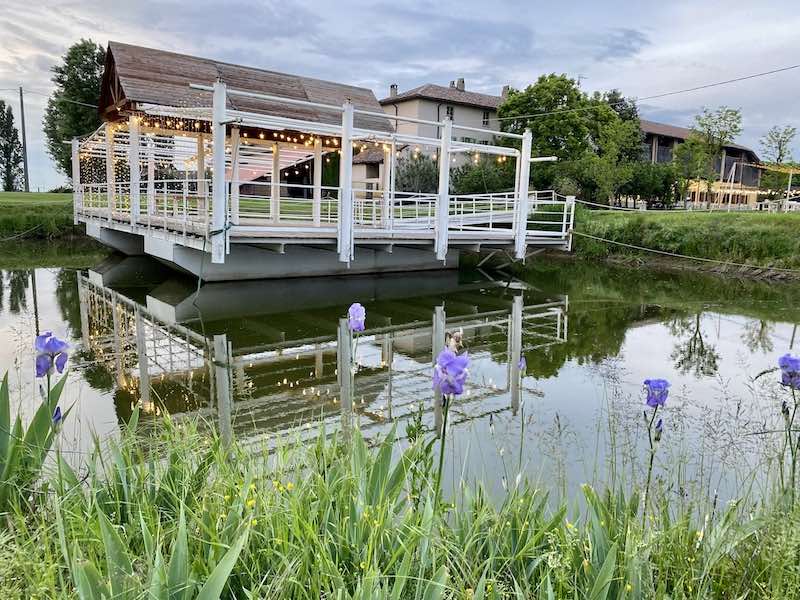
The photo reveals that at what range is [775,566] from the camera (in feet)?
6.12

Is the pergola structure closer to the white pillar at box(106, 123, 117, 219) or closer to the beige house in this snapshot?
the white pillar at box(106, 123, 117, 219)

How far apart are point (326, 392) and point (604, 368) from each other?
311cm

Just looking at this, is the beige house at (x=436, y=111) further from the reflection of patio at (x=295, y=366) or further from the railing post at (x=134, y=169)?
the reflection of patio at (x=295, y=366)

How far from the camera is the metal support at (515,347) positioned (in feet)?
17.0

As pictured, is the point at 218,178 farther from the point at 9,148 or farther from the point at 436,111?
the point at 9,148

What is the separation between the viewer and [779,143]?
28203 millimetres

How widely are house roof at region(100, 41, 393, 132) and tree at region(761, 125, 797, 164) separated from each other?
2299 cm

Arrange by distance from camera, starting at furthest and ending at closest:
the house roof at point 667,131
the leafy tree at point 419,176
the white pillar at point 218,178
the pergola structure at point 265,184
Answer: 1. the house roof at point 667,131
2. the leafy tree at point 419,176
3. the pergola structure at point 265,184
4. the white pillar at point 218,178

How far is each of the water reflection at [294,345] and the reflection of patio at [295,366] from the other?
0.05 ft

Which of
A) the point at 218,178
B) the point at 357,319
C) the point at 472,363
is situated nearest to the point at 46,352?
the point at 357,319

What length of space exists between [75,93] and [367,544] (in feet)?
106

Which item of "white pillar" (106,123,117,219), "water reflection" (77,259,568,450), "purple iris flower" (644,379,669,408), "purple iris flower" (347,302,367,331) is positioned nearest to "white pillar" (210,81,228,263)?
"water reflection" (77,259,568,450)

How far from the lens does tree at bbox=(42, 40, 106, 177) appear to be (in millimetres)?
27203

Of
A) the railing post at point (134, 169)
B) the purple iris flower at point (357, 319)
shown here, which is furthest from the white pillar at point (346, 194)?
the purple iris flower at point (357, 319)
